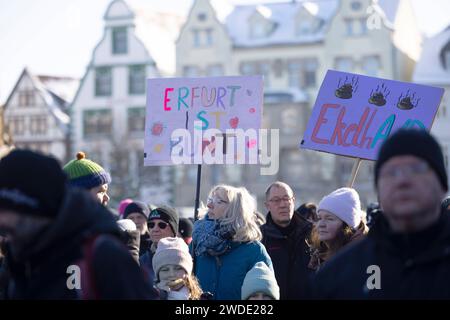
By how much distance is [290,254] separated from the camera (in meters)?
8.06

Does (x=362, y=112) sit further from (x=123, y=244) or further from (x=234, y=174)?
(x=234, y=174)

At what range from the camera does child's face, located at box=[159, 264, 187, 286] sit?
643cm

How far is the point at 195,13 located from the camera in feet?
184

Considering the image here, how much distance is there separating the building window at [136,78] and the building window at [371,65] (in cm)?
1185

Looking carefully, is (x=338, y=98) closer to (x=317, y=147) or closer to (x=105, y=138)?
(x=317, y=147)

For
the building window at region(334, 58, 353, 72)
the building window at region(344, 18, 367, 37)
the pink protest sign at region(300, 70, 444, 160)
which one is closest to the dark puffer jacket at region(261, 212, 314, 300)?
the pink protest sign at region(300, 70, 444, 160)

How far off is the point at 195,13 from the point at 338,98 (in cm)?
4824

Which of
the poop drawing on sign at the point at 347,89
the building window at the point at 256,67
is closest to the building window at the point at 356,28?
the building window at the point at 256,67

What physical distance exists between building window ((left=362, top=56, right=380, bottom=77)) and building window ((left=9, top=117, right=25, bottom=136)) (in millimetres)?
20660

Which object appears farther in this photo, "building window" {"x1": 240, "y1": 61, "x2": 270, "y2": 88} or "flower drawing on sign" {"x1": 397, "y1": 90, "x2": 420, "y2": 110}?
"building window" {"x1": 240, "y1": 61, "x2": 270, "y2": 88}

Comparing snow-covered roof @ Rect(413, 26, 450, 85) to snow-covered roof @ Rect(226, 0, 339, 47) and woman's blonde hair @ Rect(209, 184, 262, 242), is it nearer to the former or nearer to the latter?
snow-covered roof @ Rect(226, 0, 339, 47)
